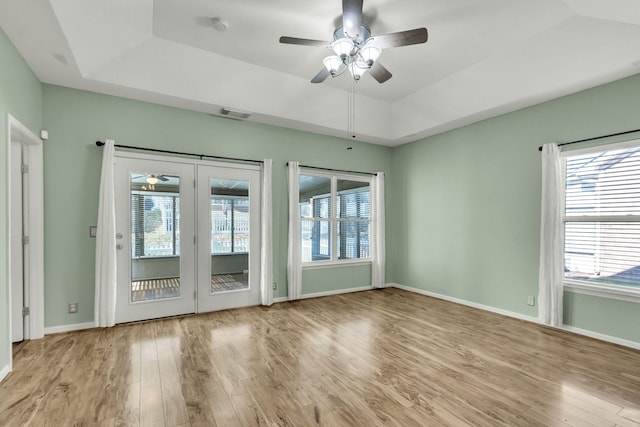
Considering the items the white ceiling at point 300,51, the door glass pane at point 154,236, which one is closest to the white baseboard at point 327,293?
the door glass pane at point 154,236

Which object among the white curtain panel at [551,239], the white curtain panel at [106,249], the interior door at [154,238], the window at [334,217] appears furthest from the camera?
the window at [334,217]

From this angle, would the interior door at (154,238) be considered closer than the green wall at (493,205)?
No

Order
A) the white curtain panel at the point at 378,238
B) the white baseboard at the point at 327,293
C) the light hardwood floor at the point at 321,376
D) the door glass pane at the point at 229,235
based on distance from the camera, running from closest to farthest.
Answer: the light hardwood floor at the point at 321,376 < the door glass pane at the point at 229,235 < the white baseboard at the point at 327,293 < the white curtain panel at the point at 378,238

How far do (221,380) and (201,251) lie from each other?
2.21 metres

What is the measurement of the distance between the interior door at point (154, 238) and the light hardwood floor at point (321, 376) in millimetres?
283

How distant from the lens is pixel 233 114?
177 inches

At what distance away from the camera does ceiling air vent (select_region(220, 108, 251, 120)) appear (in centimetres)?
437

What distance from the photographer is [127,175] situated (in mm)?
3980

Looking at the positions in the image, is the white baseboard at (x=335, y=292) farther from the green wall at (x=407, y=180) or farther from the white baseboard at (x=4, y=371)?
the white baseboard at (x=4, y=371)

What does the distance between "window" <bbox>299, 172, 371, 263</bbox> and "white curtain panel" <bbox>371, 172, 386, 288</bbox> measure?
0.13 metres

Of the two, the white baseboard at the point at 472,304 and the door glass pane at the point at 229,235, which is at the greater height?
the door glass pane at the point at 229,235

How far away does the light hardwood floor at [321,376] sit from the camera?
211 centimetres

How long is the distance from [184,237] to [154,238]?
0.37 m

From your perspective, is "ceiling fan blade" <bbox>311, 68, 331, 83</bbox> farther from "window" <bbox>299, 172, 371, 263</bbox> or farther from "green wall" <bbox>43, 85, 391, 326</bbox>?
"window" <bbox>299, 172, 371, 263</bbox>
